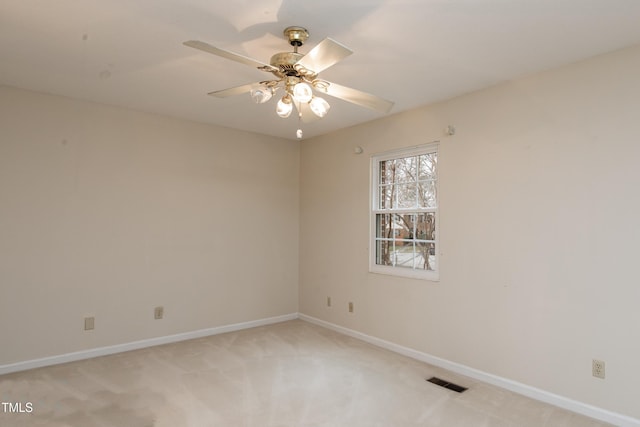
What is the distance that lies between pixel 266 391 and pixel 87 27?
2.80 m

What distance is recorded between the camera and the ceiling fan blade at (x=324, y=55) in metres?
1.74

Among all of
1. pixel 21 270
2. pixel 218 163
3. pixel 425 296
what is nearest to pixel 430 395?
pixel 425 296

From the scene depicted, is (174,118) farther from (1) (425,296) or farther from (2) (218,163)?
(1) (425,296)

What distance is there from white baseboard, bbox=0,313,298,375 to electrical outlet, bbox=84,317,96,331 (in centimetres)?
21

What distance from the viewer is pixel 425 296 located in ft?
12.1

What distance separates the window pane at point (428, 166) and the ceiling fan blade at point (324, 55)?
2.05 m

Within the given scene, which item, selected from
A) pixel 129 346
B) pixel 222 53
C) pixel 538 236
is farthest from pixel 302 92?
pixel 129 346

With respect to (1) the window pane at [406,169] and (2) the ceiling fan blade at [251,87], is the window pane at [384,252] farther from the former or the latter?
(2) the ceiling fan blade at [251,87]

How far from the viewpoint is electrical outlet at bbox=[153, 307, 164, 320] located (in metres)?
4.05

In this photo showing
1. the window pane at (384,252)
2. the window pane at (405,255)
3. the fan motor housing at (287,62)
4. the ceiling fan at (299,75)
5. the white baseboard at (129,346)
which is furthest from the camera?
the window pane at (384,252)

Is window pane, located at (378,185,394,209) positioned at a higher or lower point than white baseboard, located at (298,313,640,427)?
higher

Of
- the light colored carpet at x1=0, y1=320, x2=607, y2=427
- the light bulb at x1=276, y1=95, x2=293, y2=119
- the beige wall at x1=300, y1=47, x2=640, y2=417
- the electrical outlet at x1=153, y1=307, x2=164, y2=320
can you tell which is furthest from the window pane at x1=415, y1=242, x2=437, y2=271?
the electrical outlet at x1=153, y1=307, x2=164, y2=320

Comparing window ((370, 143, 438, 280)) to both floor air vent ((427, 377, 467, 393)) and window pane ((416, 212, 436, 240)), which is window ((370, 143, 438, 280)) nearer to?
window pane ((416, 212, 436, 240))

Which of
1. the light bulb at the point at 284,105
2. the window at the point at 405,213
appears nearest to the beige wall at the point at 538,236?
the window at the point at 405,213
